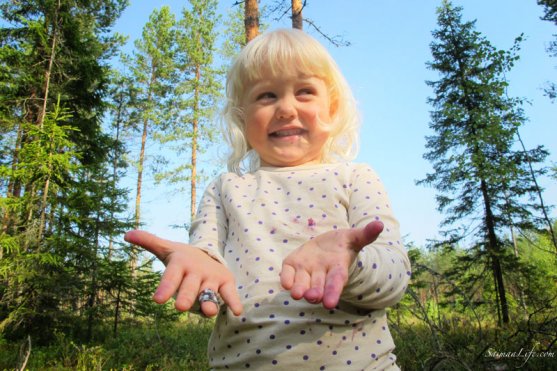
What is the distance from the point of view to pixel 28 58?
34.6 ft

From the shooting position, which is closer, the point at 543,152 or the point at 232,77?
the point at 232,77

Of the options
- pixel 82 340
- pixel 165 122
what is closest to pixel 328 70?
pixel 82 340

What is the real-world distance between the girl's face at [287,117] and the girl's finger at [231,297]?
707 millimetres

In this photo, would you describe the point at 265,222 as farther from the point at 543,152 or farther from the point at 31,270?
the point at 543,152

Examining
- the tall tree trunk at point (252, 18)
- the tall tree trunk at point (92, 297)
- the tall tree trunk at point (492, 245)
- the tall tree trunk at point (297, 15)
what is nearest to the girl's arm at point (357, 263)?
the tall tree trunk at point (252, 18)

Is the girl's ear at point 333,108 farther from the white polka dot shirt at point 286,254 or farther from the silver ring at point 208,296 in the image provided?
the silver ring at point 208,296

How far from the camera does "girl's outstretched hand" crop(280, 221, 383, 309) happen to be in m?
0.80

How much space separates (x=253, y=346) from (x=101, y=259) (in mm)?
8767

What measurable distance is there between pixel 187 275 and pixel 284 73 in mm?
900

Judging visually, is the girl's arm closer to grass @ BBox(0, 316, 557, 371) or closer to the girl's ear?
the girl's ear

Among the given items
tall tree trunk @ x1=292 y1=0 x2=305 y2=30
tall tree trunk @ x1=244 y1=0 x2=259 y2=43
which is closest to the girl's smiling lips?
tall tree trunk @ x1=244 y1=0 x2=259 y2=43

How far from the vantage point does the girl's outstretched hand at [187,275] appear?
0.88m

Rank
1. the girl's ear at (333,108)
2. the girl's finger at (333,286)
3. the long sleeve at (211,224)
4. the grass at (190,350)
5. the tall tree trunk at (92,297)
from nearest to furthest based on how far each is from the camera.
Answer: the girl's finger at (333,286) → the long sleeve at (211,224) → the girl's ear at (333,108) → the grass at (190,350) → the tall tree trunk at (92,297)

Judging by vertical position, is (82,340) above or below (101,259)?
below
